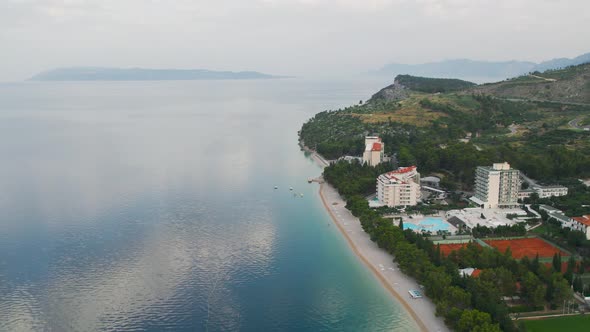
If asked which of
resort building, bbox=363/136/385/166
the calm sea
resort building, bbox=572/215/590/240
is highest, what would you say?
resort building, bbox=363/136/385/166

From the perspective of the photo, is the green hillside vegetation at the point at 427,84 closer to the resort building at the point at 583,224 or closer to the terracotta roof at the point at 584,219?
the terracotta roof at the point at 584,219

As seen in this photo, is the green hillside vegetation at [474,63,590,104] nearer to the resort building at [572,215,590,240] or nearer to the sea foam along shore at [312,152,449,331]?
the resort building at [572,215,590,240]

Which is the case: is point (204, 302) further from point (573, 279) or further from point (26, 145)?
point (26, 145)

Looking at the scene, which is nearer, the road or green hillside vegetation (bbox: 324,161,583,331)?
green hillside vegetation (bbox: 324,161,583,331)

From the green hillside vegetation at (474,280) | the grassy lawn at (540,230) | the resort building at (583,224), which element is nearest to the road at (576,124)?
the grassy lawn at (540,230)

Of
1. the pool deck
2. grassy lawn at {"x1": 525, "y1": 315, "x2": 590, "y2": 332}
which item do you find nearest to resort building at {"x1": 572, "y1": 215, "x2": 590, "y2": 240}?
the pool deck
